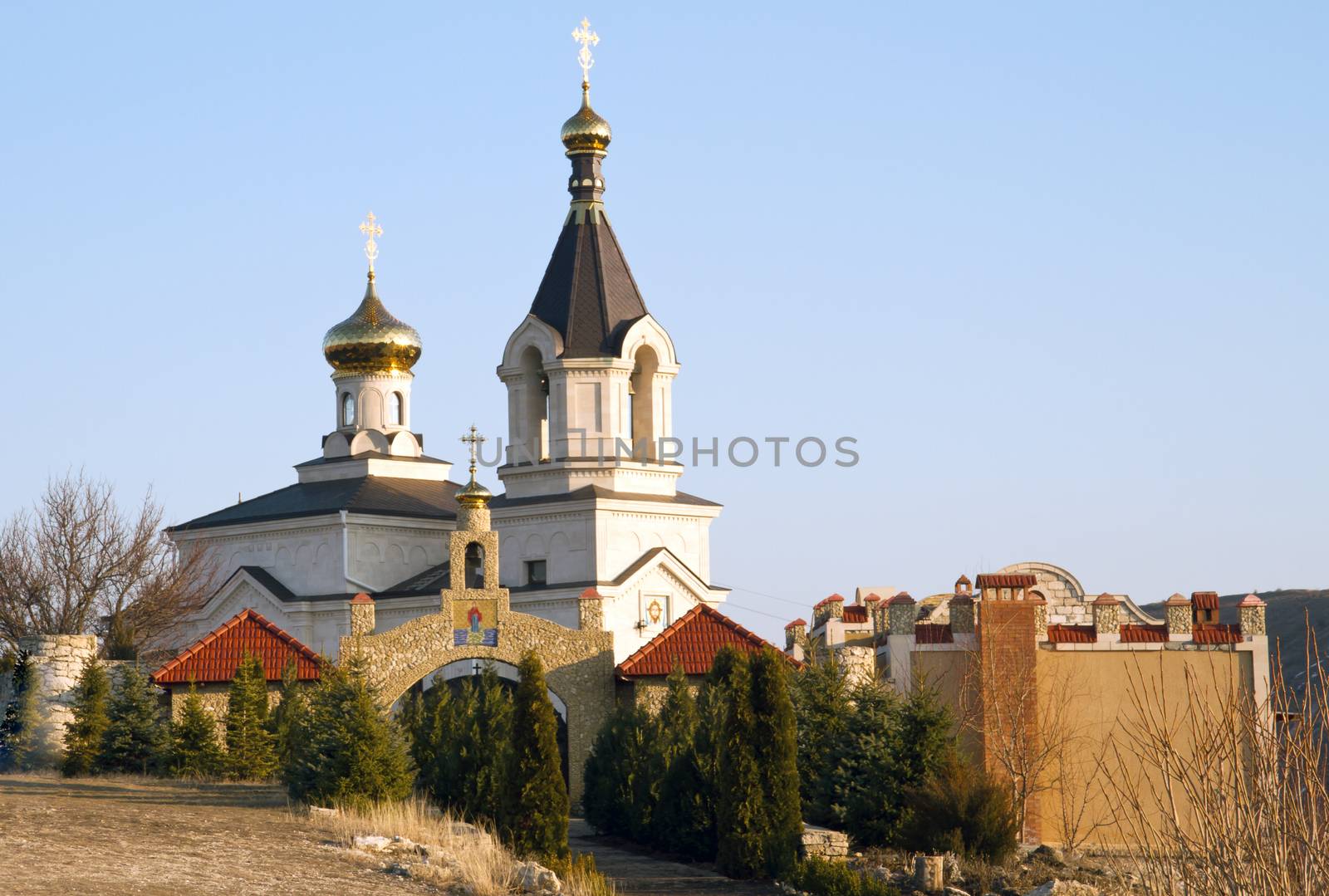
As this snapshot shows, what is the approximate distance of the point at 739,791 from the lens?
1738cm

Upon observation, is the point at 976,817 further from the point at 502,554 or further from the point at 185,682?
the point at 502,554

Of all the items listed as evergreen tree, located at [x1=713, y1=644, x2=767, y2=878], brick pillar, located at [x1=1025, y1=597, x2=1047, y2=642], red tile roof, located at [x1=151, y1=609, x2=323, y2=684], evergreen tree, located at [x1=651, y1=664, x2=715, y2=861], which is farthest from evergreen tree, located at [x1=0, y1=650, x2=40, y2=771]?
brick pillar, located at [x1=1025, y1=597, x2=1047, y2=642]

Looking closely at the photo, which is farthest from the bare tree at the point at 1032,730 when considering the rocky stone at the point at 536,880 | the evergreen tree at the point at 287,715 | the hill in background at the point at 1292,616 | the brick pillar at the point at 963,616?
the hill in background at the point at 1292,616

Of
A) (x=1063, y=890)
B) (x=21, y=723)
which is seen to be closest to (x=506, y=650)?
(x=21, y=723)

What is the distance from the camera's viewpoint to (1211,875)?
8.03 metres

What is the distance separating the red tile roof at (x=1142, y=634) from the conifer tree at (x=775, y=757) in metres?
6.06

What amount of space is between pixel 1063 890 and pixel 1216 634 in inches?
286

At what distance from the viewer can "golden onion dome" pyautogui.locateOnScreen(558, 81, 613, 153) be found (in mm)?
34375

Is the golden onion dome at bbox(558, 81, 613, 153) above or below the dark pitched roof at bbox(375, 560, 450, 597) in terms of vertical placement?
above

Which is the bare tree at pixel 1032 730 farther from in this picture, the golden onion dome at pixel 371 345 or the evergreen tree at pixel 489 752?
the golden onion dome at pixel 371 345

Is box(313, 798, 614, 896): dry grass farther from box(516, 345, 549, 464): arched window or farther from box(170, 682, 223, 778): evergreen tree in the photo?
box(516, 345, 549, 464): arched window

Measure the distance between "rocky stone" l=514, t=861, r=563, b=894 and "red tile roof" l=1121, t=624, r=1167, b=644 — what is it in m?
10.1

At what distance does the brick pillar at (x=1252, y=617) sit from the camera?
870 inches

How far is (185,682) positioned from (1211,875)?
590 inches
